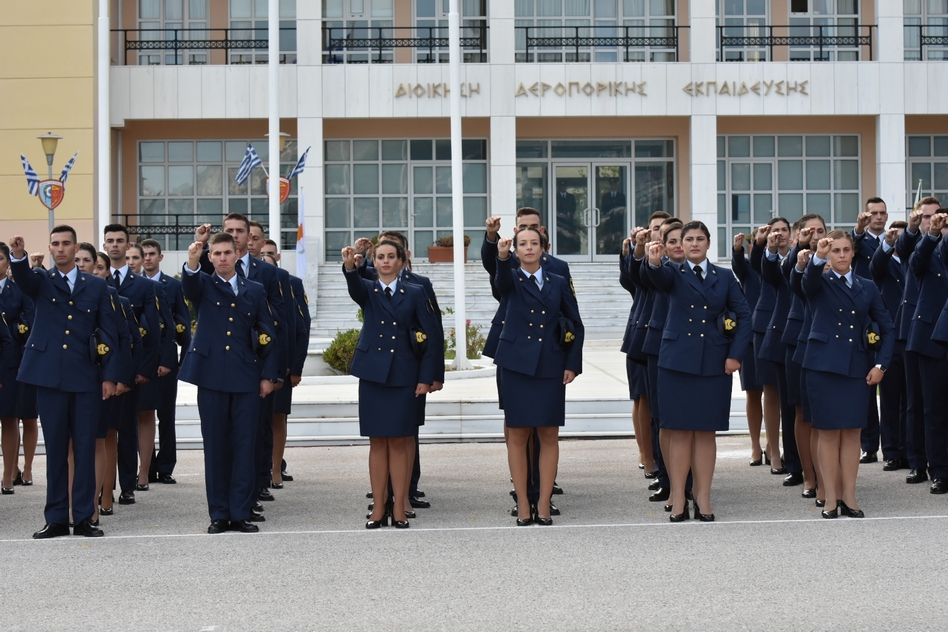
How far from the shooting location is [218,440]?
26.4ft

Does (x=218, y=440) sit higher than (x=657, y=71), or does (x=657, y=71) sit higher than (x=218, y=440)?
(x=657, y=71)

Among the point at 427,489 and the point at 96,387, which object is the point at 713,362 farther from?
the point at 96,387

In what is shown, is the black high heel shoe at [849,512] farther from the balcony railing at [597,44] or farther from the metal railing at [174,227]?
the balcony railing at [597,44]

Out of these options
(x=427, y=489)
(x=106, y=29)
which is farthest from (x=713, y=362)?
(x=106, y=29)

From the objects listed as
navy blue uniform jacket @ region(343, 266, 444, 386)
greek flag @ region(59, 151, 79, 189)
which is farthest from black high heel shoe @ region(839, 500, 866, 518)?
greek flag @ region(59, 151, 79, 189)

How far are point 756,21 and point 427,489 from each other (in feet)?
84.2

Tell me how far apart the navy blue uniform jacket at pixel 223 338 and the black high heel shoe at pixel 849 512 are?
4072mm

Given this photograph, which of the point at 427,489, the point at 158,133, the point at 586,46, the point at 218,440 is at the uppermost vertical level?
the point at 586,46

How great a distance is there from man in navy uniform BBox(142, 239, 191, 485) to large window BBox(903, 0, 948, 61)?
1062 inches

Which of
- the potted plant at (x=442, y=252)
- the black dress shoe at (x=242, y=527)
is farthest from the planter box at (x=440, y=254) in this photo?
the black dress shoe at (x=242, y=527)

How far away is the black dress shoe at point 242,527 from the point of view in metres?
7.98

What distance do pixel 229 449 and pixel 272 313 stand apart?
149cm

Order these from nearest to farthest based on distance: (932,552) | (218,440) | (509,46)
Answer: (932,552), (218,440), (509,46)

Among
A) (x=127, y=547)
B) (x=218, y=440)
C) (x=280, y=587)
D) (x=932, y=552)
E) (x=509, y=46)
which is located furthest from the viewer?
(x=509, y=46)
